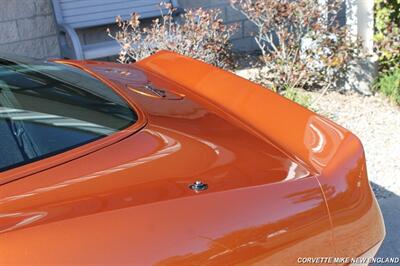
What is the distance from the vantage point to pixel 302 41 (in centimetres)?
532

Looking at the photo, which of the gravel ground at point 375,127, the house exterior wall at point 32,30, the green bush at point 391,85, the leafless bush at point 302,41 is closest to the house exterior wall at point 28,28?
the house exterior wall at point 32,30

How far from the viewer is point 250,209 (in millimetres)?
1705

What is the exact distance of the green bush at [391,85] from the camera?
17.9 feet

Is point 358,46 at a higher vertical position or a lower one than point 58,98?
lower

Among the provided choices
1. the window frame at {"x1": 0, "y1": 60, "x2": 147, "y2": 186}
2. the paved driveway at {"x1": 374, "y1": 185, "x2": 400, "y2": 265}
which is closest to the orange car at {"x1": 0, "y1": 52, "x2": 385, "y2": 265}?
the window frame at {"x1": 0, "y1": 60, "x2": 147, "y2": 186}

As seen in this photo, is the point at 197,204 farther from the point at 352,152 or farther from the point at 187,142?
the point at 352,152

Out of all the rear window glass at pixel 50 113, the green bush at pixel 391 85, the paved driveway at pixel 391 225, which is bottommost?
the paved driveway at pixel 391 225

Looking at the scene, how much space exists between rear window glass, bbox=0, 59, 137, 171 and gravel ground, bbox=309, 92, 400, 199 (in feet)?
8.06

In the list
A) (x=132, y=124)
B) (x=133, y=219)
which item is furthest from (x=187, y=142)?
(x=133, y=219)

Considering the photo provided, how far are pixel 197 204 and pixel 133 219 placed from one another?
0.22 meters

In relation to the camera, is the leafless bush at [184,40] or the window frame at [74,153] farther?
the leafless bush at [184,40]

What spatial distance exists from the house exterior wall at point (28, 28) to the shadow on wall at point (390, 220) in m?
3.89

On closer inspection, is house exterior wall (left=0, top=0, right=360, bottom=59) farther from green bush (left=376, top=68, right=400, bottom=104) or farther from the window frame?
the window frame

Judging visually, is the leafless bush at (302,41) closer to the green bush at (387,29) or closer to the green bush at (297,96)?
the green bush at (297,96)
